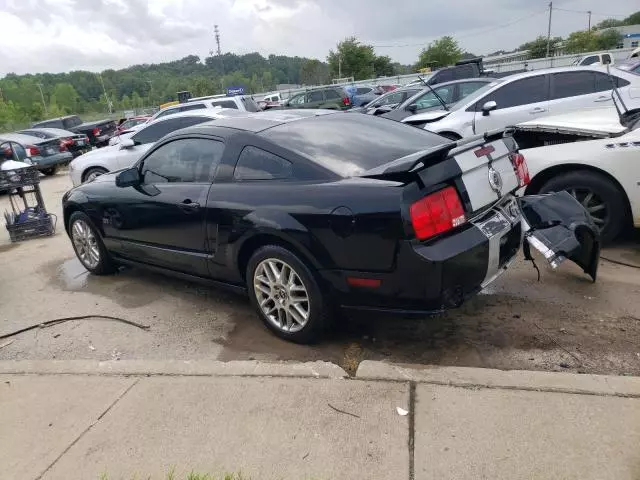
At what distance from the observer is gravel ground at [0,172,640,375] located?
134 inches

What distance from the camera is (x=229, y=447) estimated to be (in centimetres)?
263

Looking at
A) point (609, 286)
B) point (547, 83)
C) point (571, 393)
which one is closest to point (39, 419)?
point (571, 393)

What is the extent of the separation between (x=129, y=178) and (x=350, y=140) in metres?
2.11

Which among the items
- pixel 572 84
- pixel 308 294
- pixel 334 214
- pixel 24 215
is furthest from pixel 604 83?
pixel 24 215

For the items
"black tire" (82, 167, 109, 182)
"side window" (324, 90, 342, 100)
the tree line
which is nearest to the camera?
"black tire" (82, 167, 109, 182)

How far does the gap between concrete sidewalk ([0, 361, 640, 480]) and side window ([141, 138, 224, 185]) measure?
63.5 inches

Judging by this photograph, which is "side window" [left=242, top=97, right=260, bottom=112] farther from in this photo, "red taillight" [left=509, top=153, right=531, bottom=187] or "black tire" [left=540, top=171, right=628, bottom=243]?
"red taillight" [left=509, top=153, right=531, bottom=187]

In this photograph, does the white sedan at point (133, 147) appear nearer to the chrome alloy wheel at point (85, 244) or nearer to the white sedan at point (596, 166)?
the chrome alloy wheel at point (85, 244)

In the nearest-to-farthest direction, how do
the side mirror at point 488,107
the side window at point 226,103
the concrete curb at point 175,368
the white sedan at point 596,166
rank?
the concrete curb at point 175,368 → the white sedan at point 596,166 → the side mirror at point 488,107 → the side window at point 226,103

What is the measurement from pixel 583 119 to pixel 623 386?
10.9 feet

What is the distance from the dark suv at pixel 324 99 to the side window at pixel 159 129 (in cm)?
1293

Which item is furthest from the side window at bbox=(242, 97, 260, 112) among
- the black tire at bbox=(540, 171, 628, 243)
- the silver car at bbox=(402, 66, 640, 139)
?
the black tire at bbox=(540, 171, 628, 243)

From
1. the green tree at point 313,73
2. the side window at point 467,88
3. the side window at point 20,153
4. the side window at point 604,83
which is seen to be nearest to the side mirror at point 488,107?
the side window at point 604,83

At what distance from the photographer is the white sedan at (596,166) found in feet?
14.9
